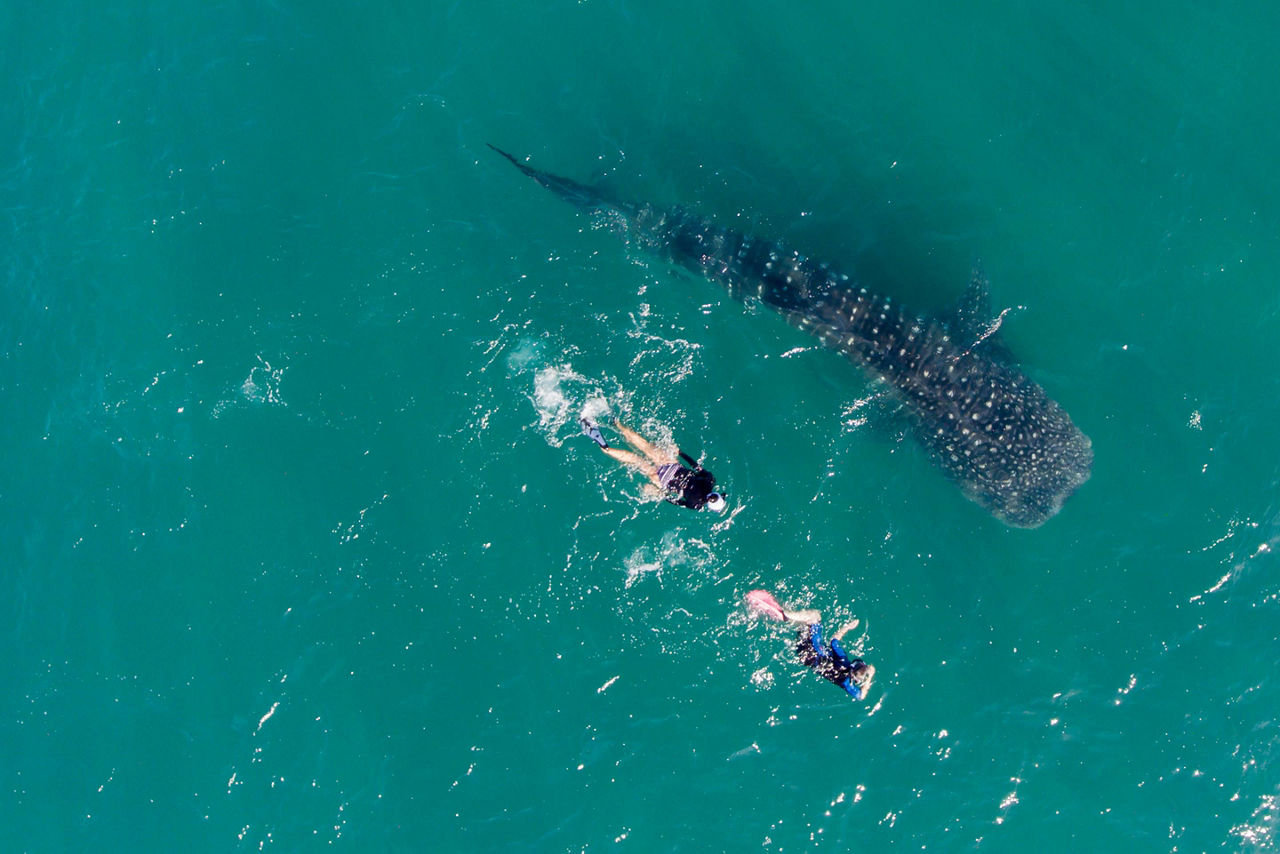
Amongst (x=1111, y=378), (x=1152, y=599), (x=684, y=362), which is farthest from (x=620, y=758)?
(x=1111, y=378)

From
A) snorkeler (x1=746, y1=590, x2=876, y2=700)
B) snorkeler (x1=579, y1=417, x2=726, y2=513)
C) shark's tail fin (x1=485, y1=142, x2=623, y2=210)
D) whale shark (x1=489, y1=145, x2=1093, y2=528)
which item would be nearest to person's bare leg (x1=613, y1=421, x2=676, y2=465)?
snorkeler (x1=579, y1=417, x2=726, y2=513)

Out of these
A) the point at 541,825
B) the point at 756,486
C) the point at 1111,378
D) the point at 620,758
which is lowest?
the point at 541,825

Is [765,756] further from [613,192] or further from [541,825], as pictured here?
[613,192]

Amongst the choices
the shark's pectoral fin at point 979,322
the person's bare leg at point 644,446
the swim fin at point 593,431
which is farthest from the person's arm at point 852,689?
the shark's pectoral fin at point 979,322

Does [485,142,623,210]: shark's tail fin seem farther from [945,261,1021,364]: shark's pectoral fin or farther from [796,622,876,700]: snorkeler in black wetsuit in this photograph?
[796,622,876,700]: snorkeler in black wetsuit

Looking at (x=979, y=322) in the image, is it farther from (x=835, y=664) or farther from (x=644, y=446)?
(x=835, y=664)

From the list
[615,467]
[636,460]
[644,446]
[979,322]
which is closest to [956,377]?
[979,322]

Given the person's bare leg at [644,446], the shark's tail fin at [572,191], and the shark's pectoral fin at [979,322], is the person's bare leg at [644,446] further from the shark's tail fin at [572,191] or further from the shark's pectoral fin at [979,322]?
the shark's pectoral fin at [979,322]
